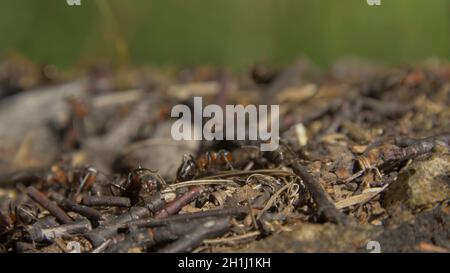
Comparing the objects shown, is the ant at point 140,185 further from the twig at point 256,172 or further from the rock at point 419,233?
the rock at point 419,233

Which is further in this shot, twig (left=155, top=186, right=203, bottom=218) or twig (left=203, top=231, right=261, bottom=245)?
twig (left=155, top=186, right=203, bottom=218)

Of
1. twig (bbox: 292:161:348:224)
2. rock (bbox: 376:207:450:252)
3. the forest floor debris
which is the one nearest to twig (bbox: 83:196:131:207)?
the forest floor debris

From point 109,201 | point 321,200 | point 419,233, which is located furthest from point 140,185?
point 419,233

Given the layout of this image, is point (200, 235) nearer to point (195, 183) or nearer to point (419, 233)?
point (195, 183)

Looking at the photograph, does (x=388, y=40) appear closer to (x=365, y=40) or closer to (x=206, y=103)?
(x=365, y=40)

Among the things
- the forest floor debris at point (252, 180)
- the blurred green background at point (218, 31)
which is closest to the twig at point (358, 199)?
the forest floor debris at point (252, 180)

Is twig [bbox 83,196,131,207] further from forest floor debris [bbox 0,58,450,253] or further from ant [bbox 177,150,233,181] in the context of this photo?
ant [bbox 177,150,233,181]
